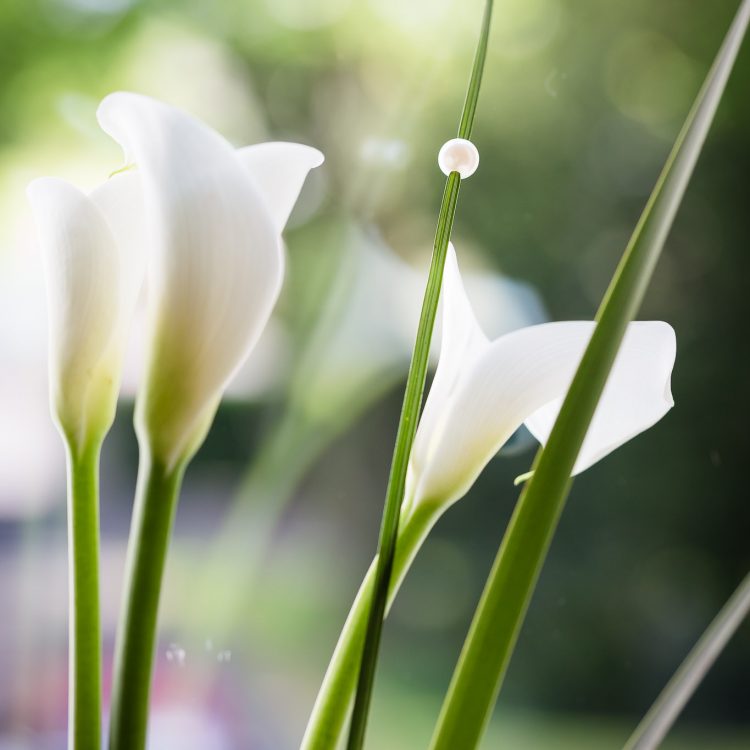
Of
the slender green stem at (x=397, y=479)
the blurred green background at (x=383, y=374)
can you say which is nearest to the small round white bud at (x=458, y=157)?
the slender green stem at (x=397, y=479)

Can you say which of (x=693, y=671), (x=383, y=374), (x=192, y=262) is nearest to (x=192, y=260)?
(x=192, y=262)

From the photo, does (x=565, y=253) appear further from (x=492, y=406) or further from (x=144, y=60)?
(x=492, y=406)

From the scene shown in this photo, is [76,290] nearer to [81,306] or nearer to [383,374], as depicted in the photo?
[81,306]

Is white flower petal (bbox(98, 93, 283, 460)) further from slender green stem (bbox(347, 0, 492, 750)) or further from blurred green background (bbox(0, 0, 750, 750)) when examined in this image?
blurred green background (bbox(0, 0, 750, 750))

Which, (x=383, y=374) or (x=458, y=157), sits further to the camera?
(x=383, y=374)

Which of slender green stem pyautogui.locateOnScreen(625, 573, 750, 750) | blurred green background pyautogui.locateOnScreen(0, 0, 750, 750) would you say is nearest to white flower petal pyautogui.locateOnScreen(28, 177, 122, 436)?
slender green stem pyautogui.locateOnScreen(625, 573, 750, 750)
